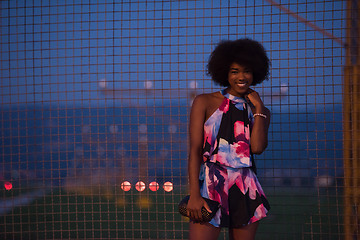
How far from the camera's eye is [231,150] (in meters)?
2.19

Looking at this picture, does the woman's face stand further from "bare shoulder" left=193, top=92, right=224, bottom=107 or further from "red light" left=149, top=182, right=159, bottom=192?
"red light" left=149, top=182, right=159, bottom=192

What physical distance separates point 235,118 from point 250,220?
582 millimetres

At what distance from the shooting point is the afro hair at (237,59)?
7.30 feet

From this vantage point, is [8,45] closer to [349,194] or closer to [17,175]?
[17,175]

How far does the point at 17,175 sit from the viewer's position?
3.80 metres

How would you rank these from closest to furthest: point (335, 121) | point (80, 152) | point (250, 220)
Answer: point (250, 220)
point (335, 121)
point (80, 152)

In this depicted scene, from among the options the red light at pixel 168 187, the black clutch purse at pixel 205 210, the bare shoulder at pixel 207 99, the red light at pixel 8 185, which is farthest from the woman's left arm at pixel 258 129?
the red light at pixel 8 185

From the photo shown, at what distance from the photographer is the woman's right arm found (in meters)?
2.08

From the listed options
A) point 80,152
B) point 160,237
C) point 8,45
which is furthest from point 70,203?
point 8,45

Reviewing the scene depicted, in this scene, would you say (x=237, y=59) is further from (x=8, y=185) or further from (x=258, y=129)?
(x=8, y=185)

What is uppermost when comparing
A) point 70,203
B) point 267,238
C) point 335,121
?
point 335,121

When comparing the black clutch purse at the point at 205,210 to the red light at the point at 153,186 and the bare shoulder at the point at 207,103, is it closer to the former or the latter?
the bare shoulder at the point at 207,103

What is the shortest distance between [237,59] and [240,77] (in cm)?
11

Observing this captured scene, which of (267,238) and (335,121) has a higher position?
(335,121)
